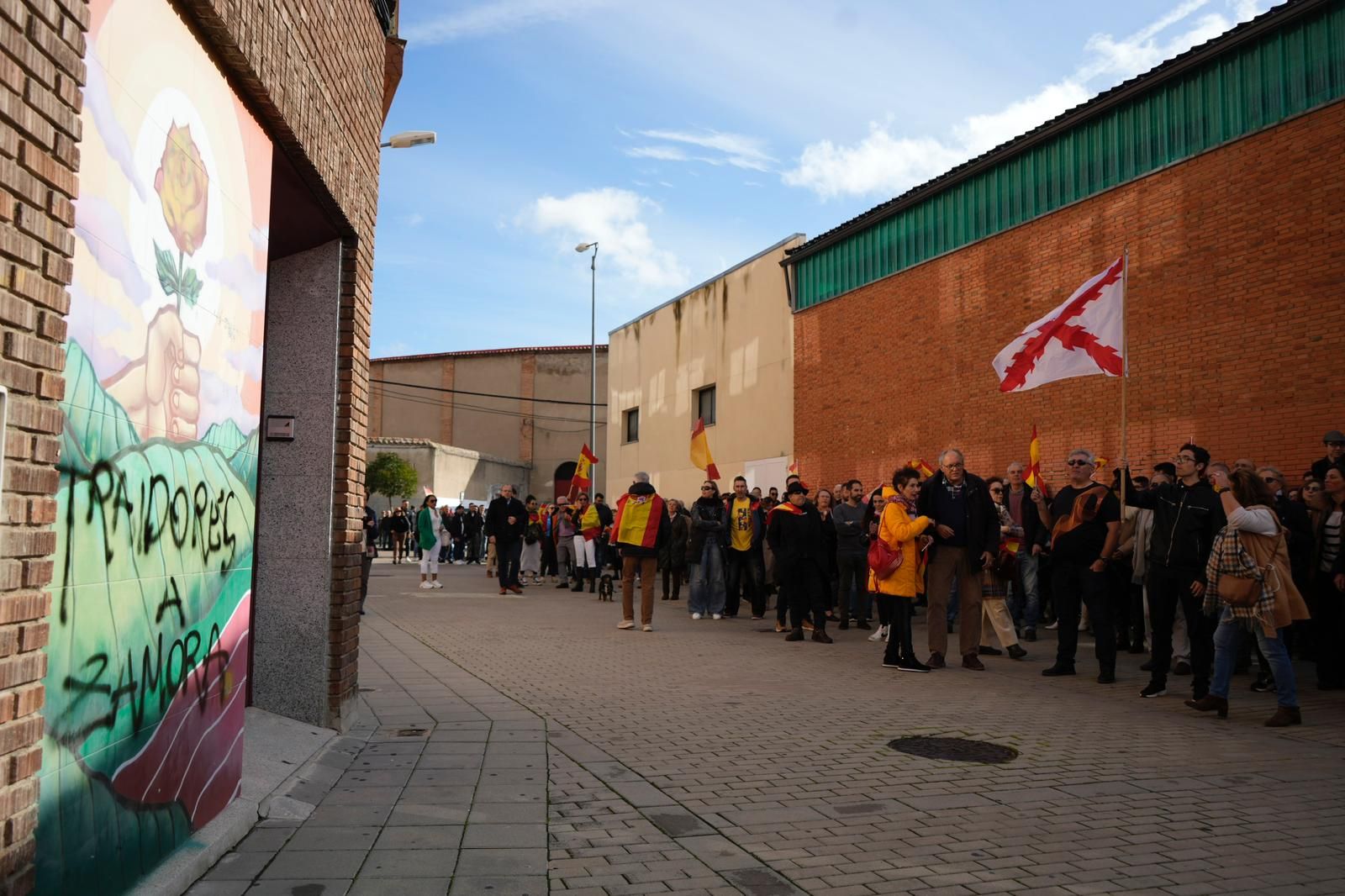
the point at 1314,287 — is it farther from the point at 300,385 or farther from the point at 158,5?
the point at 158,5

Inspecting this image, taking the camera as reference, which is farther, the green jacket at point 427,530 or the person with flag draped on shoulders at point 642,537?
the green jacket at point 427,530

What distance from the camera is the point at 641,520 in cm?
1380

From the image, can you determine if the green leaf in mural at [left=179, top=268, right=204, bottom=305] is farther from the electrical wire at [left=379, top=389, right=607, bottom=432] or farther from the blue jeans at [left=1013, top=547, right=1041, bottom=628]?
the electrical wire at [left=379, top=389, right=607, bottom=432]

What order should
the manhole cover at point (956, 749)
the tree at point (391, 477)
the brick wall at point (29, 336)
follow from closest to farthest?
the brick wall at point (29, 336) → the manhole cover at point (956, 749) → the tree at point (391, 477)

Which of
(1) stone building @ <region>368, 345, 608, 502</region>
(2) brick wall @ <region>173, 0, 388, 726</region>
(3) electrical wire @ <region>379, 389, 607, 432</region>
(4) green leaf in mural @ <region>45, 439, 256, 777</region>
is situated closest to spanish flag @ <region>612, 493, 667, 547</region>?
(2) brick wall @ <region>173, 0, 388, 726</region>

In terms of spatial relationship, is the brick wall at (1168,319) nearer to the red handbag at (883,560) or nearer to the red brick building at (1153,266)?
the red brick building at (1153,266)

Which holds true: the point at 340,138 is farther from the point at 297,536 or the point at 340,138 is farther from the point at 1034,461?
the point at 1034,461

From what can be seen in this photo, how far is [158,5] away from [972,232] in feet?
58.3

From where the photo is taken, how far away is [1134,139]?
16500 millimetres

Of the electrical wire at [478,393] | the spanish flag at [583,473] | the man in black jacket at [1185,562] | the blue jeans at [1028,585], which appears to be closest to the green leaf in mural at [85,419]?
the man in black jacket at [1185,562]

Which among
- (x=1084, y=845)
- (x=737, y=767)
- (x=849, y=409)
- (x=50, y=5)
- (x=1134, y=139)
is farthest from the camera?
(x=849, y=409)

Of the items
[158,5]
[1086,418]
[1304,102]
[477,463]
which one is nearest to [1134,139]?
[1304,102]

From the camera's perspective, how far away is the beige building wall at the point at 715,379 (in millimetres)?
26875

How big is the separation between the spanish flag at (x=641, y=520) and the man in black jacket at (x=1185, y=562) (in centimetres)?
610
